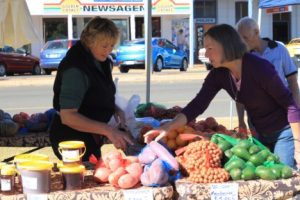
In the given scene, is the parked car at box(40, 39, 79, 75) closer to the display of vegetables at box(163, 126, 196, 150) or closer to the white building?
the white building

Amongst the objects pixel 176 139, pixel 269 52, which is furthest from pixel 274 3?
pixel 176 139

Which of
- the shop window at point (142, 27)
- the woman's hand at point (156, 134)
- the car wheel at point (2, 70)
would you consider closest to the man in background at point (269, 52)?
the woman's hand at point (156, 134)

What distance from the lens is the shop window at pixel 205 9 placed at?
3541 centimetres

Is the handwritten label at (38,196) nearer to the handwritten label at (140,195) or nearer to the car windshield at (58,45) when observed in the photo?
the handwritten label at (140,195)

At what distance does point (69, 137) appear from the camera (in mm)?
3736

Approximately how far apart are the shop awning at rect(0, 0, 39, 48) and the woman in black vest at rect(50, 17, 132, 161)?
4.29 ft

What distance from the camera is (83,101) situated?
140 inches

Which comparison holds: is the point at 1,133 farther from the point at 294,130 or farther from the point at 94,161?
the point at 294,130

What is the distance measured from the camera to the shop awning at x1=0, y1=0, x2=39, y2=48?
474 centimetres

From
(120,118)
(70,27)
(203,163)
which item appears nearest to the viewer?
(203,163)

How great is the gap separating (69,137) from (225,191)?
4.05 ft

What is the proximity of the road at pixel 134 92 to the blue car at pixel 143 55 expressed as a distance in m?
3.40

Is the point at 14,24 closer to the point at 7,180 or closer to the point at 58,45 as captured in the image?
the point at 7,180

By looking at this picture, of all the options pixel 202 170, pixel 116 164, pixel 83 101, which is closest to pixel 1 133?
pixel 83 101
